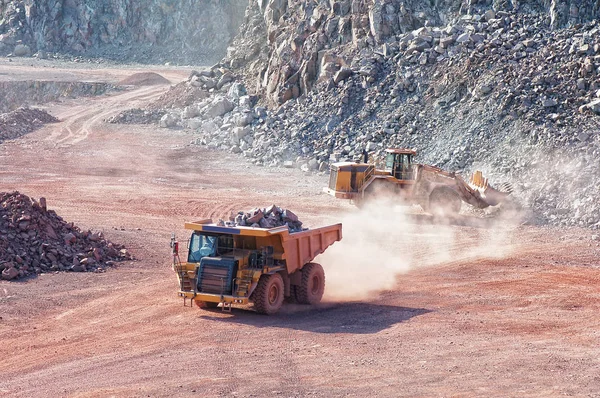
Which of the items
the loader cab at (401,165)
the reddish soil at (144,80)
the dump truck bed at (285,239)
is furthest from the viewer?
the reddish soil at (144,80)

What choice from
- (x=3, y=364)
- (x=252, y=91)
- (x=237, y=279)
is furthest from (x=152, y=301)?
(x=252, y=91)

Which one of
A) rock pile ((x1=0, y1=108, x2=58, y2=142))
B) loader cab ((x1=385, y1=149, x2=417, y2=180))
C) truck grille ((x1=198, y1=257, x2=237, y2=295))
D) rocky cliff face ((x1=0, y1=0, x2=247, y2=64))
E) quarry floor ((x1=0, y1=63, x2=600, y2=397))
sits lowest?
quarry floor ((x1=0, y1=63, x2=600, y2=397))

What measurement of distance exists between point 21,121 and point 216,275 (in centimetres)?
3571

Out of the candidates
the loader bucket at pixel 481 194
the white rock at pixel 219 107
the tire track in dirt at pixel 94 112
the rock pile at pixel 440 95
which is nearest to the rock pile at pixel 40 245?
the loader bucket at pixel 481 194

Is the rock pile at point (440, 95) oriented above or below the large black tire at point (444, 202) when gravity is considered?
above

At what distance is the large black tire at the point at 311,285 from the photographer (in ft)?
55.4

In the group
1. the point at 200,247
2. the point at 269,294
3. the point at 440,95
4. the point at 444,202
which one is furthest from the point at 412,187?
the point at 200,247

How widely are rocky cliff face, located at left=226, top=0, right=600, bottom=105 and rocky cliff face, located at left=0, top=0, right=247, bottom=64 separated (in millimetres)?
35988

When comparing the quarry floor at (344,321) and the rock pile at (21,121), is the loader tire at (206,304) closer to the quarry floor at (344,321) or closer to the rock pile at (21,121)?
the quarry floor at (344,321)

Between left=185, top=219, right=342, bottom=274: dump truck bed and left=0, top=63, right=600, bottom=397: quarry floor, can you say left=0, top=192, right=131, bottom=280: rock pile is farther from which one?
left=185, top=219, right=342, bottom=274: dump truck bed

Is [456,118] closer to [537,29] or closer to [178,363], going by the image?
[537,29]

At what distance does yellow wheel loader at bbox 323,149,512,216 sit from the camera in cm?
2777

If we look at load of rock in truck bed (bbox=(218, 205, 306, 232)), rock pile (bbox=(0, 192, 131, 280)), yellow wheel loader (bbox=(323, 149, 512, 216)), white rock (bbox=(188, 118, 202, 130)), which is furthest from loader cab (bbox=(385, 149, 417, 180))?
white rock (bbox=(188, 118, 202, 130))

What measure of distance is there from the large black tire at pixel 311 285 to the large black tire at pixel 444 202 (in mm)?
11086
